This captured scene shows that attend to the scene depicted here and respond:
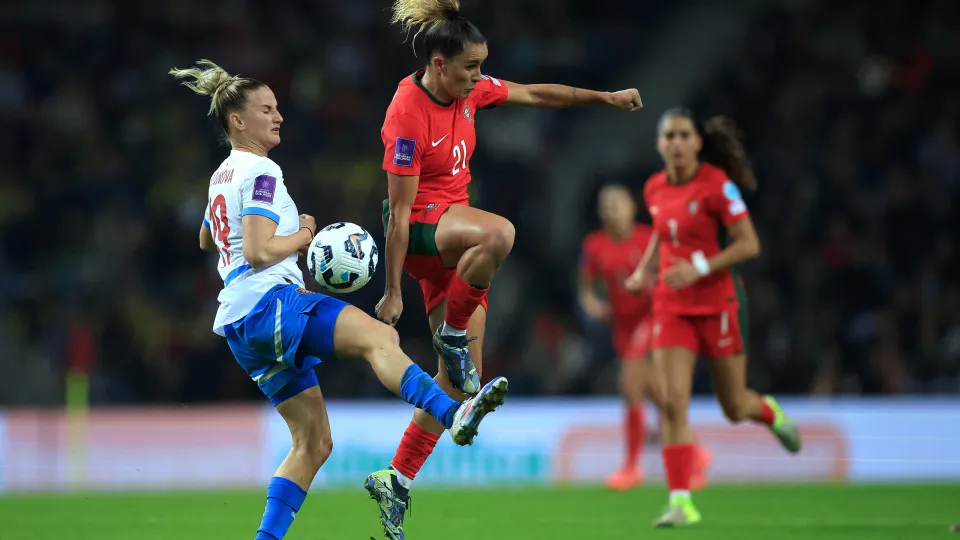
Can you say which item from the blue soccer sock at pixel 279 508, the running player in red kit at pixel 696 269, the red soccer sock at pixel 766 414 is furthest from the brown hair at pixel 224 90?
the red soccer sock at pixel 766 414

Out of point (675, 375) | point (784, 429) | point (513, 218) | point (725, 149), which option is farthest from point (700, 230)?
point (513, 218)

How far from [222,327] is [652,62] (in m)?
12.6

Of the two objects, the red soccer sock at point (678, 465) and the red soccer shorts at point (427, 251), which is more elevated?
the red soccer shorts at point (427, 251)

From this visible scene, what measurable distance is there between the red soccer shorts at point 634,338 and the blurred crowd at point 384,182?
2350 mm

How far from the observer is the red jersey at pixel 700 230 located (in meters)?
8.35

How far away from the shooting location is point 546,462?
12.5m

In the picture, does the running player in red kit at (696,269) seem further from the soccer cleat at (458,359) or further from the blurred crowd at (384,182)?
the blurred crowd at (384,182)

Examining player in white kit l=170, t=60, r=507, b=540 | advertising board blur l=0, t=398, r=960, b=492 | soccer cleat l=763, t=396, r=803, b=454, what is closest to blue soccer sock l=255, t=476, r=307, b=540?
player in white kit l=170, t=60, r=507, b=540

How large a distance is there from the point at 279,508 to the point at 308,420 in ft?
1.32

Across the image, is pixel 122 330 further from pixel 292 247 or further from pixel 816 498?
pixel 292 247

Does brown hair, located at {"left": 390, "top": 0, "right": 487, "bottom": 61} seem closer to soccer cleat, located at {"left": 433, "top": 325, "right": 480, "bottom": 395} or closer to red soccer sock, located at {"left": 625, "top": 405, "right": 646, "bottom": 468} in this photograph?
soccer cleat, located at {"left": 433, "top": 325, "right": 480, "bottom": 395}

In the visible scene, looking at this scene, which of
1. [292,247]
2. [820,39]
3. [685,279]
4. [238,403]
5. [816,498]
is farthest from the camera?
[820,39]

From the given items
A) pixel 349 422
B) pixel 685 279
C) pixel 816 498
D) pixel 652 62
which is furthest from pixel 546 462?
pixel 652 62

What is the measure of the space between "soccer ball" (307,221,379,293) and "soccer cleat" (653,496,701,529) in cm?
286
